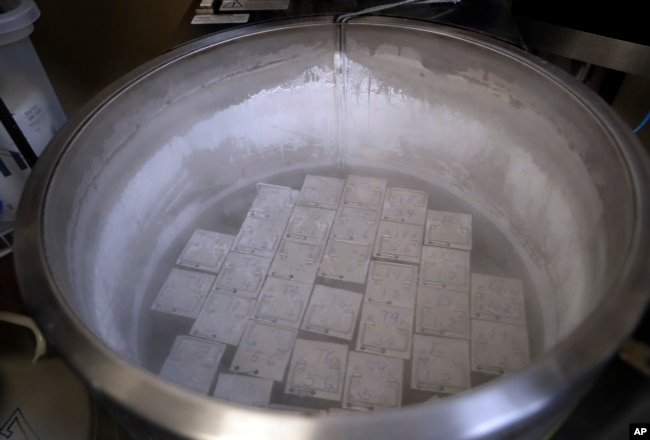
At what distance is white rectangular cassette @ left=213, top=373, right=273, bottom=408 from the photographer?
740 millimetres

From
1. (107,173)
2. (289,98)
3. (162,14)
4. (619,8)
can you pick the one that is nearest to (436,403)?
(107,173)

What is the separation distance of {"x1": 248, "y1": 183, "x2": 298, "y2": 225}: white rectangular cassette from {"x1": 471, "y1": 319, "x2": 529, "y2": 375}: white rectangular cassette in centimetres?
43

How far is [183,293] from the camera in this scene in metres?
0.89

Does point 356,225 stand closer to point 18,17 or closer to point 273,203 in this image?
point 273,203

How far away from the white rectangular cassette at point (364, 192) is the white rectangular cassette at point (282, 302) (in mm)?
237

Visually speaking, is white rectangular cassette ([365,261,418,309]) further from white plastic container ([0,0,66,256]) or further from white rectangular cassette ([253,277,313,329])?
white plastic container ([0,0,66,256])

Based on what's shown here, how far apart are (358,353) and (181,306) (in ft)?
1.08

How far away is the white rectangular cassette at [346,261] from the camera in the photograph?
0.90m

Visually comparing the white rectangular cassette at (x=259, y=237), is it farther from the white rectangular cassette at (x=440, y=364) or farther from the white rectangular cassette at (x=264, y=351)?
the white rectangular cassette at (x=440, y=364)

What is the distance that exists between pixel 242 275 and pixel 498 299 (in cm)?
46

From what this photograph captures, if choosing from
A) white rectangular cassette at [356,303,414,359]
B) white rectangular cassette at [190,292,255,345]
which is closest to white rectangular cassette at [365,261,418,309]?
white rectangular cassette at [356,303,414,359]

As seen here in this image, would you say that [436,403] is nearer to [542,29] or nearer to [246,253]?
[246,253]

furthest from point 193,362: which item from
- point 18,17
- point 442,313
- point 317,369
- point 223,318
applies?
point 18,17

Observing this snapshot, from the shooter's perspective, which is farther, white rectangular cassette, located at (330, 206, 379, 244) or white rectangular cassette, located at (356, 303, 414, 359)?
white rectangular cassette, located at (330, 206, 379, 244)
